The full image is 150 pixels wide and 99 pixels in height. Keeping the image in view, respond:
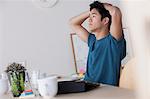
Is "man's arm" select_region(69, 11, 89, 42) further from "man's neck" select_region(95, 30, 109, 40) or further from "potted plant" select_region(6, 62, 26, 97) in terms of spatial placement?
"potted plant" select_region(6, 62, 26, 97)

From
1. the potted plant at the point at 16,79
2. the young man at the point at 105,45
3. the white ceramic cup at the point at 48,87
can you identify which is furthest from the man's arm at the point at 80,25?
the white ceramic cup at the point at 48,87

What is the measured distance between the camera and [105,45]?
6.39 feet

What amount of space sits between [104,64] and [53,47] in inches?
36.1

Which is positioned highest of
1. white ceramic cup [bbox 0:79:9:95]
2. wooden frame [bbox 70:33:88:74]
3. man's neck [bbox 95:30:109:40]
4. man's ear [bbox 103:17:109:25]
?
man's ear [bbox 103:17:109:25]

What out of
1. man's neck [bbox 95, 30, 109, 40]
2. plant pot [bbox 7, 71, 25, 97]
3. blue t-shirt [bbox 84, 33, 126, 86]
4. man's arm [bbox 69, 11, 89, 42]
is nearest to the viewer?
plant pot [bbox 7, 71, 25, 97]

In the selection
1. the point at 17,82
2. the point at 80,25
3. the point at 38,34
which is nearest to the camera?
the point at 17,82

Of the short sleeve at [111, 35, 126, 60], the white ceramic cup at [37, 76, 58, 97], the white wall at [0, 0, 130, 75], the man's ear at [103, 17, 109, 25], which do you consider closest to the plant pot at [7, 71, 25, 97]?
the white ceramic cup at [37, 76, 58, 97]

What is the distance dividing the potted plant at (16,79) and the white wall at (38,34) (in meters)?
1.40

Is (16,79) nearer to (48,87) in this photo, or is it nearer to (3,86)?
(3,86)

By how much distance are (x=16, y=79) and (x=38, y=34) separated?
1.54 m

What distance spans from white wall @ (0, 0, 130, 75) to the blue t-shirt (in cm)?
69

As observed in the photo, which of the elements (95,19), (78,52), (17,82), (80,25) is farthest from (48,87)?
(78,52)

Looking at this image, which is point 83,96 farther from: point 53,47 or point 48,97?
point 53,47

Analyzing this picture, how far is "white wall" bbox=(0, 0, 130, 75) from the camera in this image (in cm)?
256
